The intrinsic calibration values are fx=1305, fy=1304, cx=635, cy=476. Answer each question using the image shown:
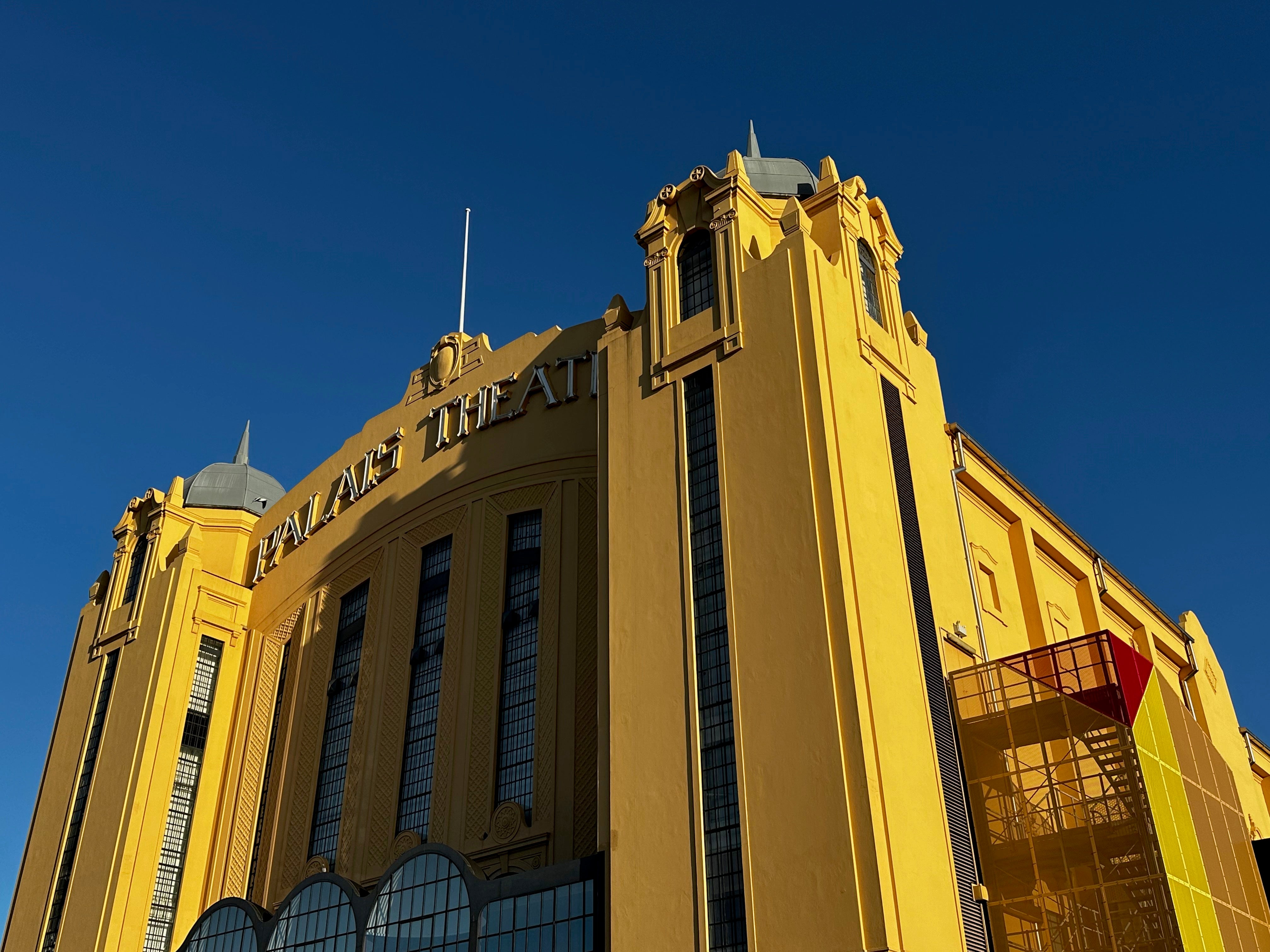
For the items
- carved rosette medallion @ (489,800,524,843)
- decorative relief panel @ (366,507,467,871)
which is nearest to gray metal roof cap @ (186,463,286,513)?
decorative relief panel @ (366,507,467,871)

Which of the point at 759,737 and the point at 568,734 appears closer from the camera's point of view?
the point at 759,737

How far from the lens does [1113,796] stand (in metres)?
23.5

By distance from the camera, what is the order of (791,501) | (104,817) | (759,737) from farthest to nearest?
1. (104,817)
2. (791,501)
3. (759,737)

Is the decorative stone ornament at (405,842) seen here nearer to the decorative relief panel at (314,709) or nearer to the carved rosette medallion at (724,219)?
the decorative relief panel at (314,709)

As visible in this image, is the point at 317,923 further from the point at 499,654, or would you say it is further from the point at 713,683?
the point at 713,683

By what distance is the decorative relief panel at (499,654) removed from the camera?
2992cm

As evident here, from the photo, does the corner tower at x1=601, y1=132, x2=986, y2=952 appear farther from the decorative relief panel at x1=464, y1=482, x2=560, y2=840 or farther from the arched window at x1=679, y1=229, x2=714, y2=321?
the decorative relief panel at x1=464, y1=482, x2=560, y2=840

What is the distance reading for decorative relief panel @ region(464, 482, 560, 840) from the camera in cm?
2992

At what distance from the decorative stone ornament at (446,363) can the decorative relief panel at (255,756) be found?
7.96 metres

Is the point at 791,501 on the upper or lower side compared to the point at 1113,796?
upper

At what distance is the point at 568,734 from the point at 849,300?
1168 cm

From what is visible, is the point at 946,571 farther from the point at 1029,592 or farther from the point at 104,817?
the point at 104,817

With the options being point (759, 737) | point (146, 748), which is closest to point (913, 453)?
point (759, 737)

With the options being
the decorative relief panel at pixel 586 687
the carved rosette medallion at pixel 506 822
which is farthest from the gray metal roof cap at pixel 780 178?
the carved rosette medallion at pixel 506 822
